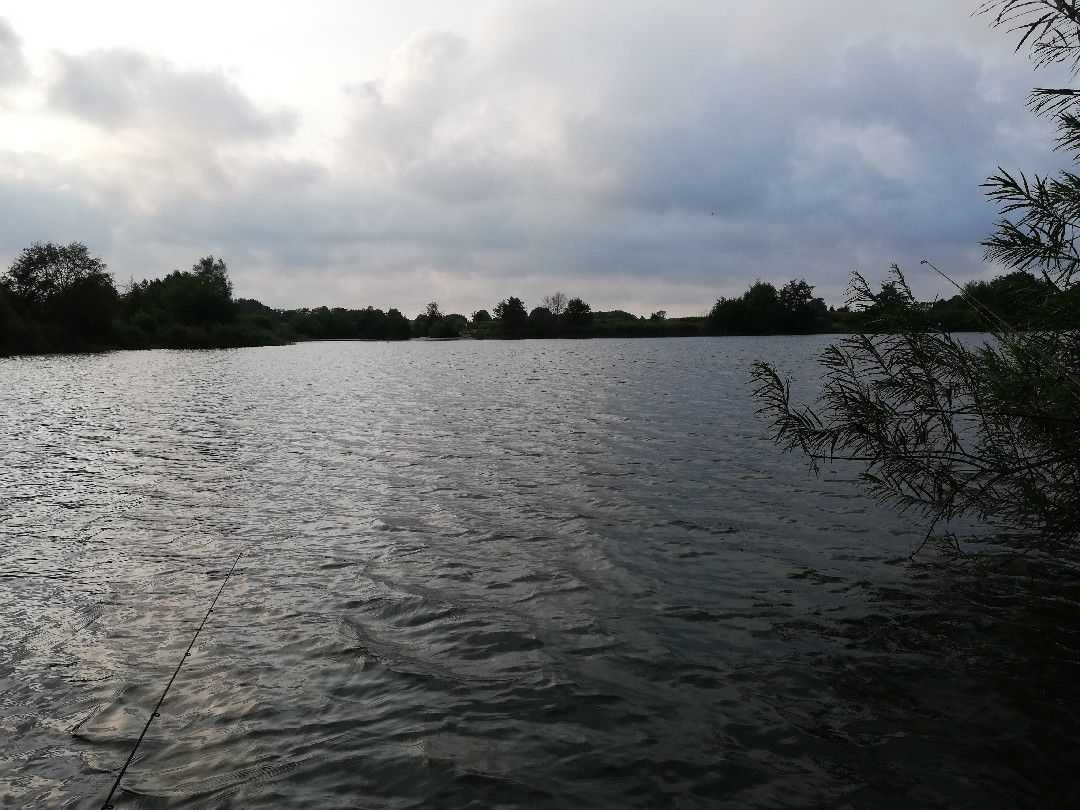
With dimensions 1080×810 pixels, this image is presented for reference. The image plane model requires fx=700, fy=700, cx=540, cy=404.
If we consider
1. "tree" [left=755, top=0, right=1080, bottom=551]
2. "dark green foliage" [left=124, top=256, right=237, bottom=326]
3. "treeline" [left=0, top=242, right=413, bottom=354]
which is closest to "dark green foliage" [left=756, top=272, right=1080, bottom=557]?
"tree" [left=755, top=0, right=1080, bottom=551]

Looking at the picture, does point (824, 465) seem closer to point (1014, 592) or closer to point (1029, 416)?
point (1014, 592)

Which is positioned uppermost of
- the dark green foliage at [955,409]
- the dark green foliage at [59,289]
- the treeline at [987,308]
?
the dark green foliage at [59,289]

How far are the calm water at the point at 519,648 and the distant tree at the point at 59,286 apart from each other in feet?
354

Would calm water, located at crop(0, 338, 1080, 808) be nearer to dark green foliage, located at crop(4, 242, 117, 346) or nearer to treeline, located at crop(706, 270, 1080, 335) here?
treeline, located at crop(706, 270, 1080, 335)

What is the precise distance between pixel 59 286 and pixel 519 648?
124 metres

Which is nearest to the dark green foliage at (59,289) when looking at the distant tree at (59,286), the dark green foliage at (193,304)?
the distant tree at (59,286)

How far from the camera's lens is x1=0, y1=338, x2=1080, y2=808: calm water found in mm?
5848

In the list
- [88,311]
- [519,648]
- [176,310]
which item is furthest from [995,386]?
[176,310]

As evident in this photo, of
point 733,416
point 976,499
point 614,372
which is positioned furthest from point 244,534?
point 614,372

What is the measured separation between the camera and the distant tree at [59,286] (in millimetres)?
105062

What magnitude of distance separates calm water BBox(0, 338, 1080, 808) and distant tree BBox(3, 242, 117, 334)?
107867 mm

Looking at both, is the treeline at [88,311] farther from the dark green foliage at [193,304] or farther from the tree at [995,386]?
the tree at [995,386]

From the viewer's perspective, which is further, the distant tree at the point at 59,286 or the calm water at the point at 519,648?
the distant tree at the point at 59,286

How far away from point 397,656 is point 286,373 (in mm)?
61172
